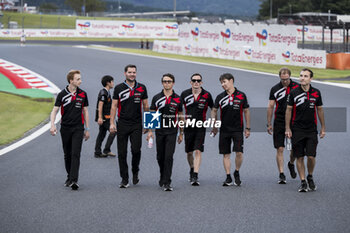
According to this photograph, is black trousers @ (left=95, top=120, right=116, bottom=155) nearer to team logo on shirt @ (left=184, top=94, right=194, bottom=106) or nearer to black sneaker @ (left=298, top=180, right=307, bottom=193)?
team logo on shirt @ (left=184, top=94, right=194, bottom=106)

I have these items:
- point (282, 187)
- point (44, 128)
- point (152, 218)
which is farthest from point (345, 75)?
point (152, 218)

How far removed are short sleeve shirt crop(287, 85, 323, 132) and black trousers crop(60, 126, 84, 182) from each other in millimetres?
3424

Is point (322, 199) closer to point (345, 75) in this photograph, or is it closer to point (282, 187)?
point (282, 187)

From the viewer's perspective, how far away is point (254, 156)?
1191cm

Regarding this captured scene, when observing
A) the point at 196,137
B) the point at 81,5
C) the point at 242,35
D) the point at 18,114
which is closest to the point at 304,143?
the point at 196,137

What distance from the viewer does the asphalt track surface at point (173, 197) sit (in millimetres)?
7074

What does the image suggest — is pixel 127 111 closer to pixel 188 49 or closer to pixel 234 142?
pixel 234 142

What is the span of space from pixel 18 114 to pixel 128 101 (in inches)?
389

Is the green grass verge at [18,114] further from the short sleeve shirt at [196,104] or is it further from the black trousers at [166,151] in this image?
the short sleeve shirt at [196,104]

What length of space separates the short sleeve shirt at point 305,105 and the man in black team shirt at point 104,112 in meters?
4.01

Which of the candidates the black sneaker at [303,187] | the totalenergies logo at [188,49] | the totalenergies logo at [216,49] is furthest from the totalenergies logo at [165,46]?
the black sneaker at [303,187]

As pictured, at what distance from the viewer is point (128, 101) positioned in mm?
9023

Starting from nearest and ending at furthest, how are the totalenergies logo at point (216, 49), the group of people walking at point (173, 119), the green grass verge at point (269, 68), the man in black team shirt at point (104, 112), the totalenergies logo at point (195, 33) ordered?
the group of people walking at point (173, 119), the man in black team shirt at point (104, 112), the green grass verge at point (269, 68), the totalenergies logo at point (216, 49), the totalenergies logo at point (195, 33)

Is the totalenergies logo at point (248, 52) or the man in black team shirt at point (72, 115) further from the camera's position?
the totalenergies logo at point (248, 52)
